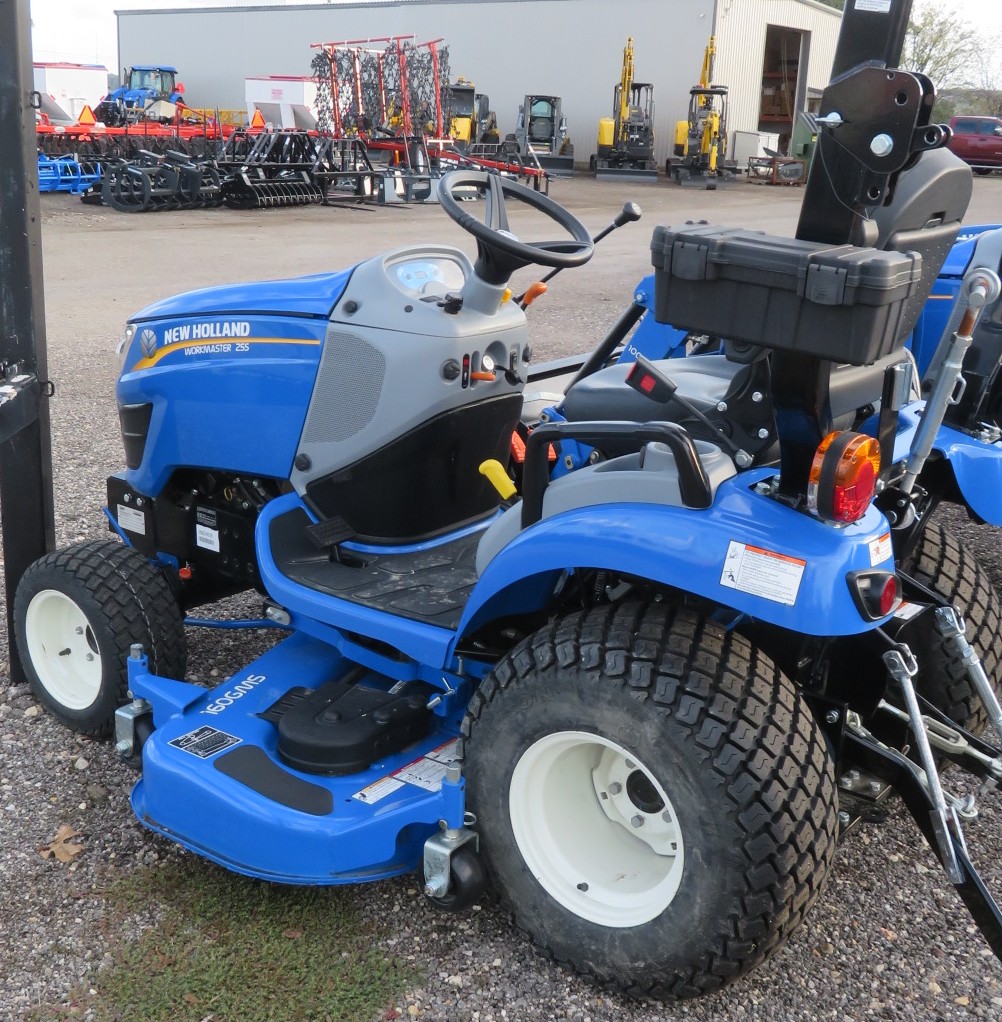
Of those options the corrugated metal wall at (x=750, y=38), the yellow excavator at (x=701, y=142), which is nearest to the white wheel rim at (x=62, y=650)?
the yellow excavator at (x=701, y=142)

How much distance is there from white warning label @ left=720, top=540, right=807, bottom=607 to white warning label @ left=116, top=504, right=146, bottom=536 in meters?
1.99

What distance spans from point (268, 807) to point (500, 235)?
135 centimetres

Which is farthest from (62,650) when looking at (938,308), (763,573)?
(938,308)

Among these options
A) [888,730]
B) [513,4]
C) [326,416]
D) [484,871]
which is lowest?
[484,871]

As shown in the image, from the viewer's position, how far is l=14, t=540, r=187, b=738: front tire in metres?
3.00

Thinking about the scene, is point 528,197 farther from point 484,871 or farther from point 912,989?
point 912,989

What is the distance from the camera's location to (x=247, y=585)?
10.9ft

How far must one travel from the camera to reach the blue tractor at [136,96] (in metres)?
23.2

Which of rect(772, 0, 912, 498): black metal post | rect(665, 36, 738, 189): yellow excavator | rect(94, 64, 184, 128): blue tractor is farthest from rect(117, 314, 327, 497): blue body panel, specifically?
rect(665, 36, 738, 189): yellow excavator

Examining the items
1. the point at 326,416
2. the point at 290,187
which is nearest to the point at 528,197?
the point at 326,416

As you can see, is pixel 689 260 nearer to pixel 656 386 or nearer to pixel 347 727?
pixel 656 386

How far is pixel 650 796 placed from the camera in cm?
222

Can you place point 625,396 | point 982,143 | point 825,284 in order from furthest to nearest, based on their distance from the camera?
point 982,143 → point 625,396 → point 825,284

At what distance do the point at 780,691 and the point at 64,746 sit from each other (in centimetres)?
200
